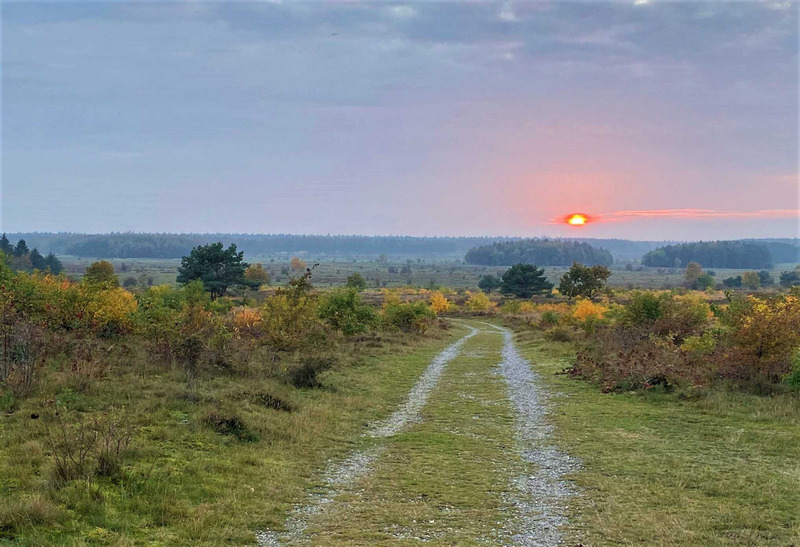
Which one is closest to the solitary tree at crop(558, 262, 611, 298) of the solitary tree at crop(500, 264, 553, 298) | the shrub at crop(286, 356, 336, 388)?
the solitary tree at crop(500, 264, 553, 298)

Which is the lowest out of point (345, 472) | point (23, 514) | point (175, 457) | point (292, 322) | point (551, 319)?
point (551, 319)

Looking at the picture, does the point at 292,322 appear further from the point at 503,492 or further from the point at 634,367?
the point at 503,492

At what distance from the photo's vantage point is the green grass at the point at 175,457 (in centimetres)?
677

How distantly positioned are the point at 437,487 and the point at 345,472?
5.59ft

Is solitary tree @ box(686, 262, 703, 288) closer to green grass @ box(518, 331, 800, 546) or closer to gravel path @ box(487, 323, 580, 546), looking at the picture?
green grass @ box(518, 331, 800, 546)

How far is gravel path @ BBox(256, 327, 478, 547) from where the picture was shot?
7.01 metres

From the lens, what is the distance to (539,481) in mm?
9172

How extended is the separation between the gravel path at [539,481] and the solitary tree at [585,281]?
7349 centimetres

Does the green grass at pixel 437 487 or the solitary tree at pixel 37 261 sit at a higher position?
the solitary tree at pixel 37 261

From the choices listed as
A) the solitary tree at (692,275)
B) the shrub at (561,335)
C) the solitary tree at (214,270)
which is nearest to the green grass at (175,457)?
the shrub at (561,335)

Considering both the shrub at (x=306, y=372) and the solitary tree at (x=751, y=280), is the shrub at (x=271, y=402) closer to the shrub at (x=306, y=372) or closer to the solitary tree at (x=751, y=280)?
the shrub at (x=306, y=372)

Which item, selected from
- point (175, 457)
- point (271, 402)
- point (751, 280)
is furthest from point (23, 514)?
point (751, 280)

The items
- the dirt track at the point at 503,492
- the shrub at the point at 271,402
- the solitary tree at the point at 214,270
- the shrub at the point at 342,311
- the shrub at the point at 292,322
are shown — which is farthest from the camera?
the solitary tree at the point at 214,270

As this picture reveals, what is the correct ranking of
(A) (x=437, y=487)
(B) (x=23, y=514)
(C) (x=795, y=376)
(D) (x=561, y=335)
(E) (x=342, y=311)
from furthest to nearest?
(D) (x=561, y=335)
(E) (x=342, y=311)
(C) (x=795, y=376)
(A) (x=437, y=487)
(B) (x=23, y=514)
